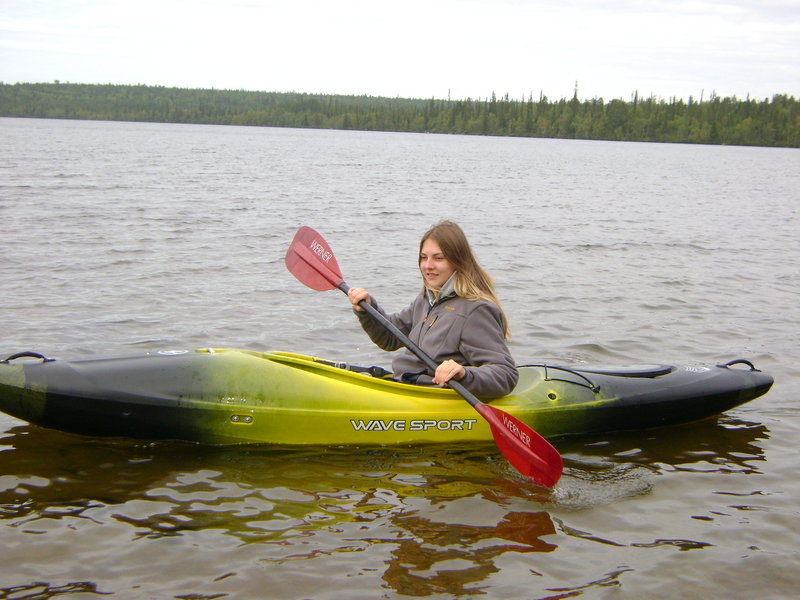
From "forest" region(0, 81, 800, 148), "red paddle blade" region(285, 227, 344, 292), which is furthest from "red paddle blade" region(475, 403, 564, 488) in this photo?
"forest" region(0, 81, 800, 148)

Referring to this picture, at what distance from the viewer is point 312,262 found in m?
6.32

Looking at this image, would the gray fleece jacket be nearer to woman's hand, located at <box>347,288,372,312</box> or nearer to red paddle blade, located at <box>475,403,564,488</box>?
red paddle blade, located at <box>475,403,564,488</box>

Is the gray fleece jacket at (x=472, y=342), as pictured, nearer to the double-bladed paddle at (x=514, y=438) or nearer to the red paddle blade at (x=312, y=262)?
the double-bladed paddle at (x=514, y=438)

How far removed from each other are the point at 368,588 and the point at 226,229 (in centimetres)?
1330

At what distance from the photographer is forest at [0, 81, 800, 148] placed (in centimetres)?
11581

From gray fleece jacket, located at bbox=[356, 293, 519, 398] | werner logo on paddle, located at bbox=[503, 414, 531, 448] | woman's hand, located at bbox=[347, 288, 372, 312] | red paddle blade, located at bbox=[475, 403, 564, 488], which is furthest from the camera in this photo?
woman's hand, located at bbox=[347, 288, 372, 312]

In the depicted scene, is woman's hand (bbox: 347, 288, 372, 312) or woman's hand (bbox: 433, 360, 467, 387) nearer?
woman's hand (bbox: 433, 360, 467, 387)

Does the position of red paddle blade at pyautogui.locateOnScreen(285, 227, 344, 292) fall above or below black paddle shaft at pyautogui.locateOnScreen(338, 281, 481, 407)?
above

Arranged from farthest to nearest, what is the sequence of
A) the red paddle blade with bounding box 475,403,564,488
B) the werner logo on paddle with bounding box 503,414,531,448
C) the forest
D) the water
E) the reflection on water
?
1. the forest
2. the werner logo on paddle with bounding box 503,414,531,448
3. the red paddle blade with bounding box 475,403,564,488
4. the reflection on water
5. the water

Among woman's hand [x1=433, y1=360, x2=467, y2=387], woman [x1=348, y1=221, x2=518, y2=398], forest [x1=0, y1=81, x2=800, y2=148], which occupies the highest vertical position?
forest [x1=0, y1=81, x2=800, y2=148]

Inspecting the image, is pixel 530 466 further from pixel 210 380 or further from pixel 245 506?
pixel 210 380

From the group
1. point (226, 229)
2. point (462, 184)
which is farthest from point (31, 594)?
point (462, 184)

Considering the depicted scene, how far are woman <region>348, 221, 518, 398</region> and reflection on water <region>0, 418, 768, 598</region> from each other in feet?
1.97

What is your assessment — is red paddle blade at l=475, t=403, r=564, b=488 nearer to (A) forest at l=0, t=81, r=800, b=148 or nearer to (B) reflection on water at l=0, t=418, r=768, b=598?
(B) reflection on water at l=0, t=418, r=768, b=598
